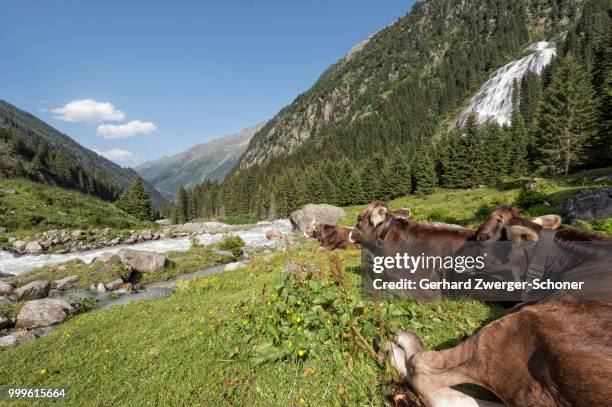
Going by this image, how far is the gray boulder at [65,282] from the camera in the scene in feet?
47.5

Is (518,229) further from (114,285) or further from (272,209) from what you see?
(272,209)

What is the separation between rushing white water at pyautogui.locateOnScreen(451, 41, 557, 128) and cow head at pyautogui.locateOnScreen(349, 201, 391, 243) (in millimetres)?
103234

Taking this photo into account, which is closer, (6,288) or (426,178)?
(6,288)

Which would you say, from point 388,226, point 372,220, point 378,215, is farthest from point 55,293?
point 388,226

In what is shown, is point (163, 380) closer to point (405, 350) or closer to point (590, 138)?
point (405, 350)

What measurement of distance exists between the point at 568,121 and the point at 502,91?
245 feet

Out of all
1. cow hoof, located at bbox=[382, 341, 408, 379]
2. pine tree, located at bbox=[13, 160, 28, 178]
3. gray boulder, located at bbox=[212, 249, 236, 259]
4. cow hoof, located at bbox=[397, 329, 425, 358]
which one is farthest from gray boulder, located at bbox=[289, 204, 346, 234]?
pine tree, located at bbox=[13, 160, 28, 178]

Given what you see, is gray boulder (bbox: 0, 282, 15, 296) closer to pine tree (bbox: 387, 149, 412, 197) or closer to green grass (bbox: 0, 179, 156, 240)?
green grass (bbox: 0, 179, 156, 240)

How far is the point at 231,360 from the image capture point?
154 inches

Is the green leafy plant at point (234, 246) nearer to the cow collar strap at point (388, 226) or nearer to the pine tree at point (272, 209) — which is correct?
the cow collar strap at point (388, 226)

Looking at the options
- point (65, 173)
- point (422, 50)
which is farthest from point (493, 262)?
point (422, 50)

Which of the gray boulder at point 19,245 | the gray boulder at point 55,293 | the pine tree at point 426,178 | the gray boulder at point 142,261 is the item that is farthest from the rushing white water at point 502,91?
the gray boulder at point 19,245

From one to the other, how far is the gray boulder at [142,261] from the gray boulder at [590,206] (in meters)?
19.6

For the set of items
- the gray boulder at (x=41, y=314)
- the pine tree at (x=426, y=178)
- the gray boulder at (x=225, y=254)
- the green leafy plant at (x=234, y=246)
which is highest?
the pine tree at (x=426, y=178)
